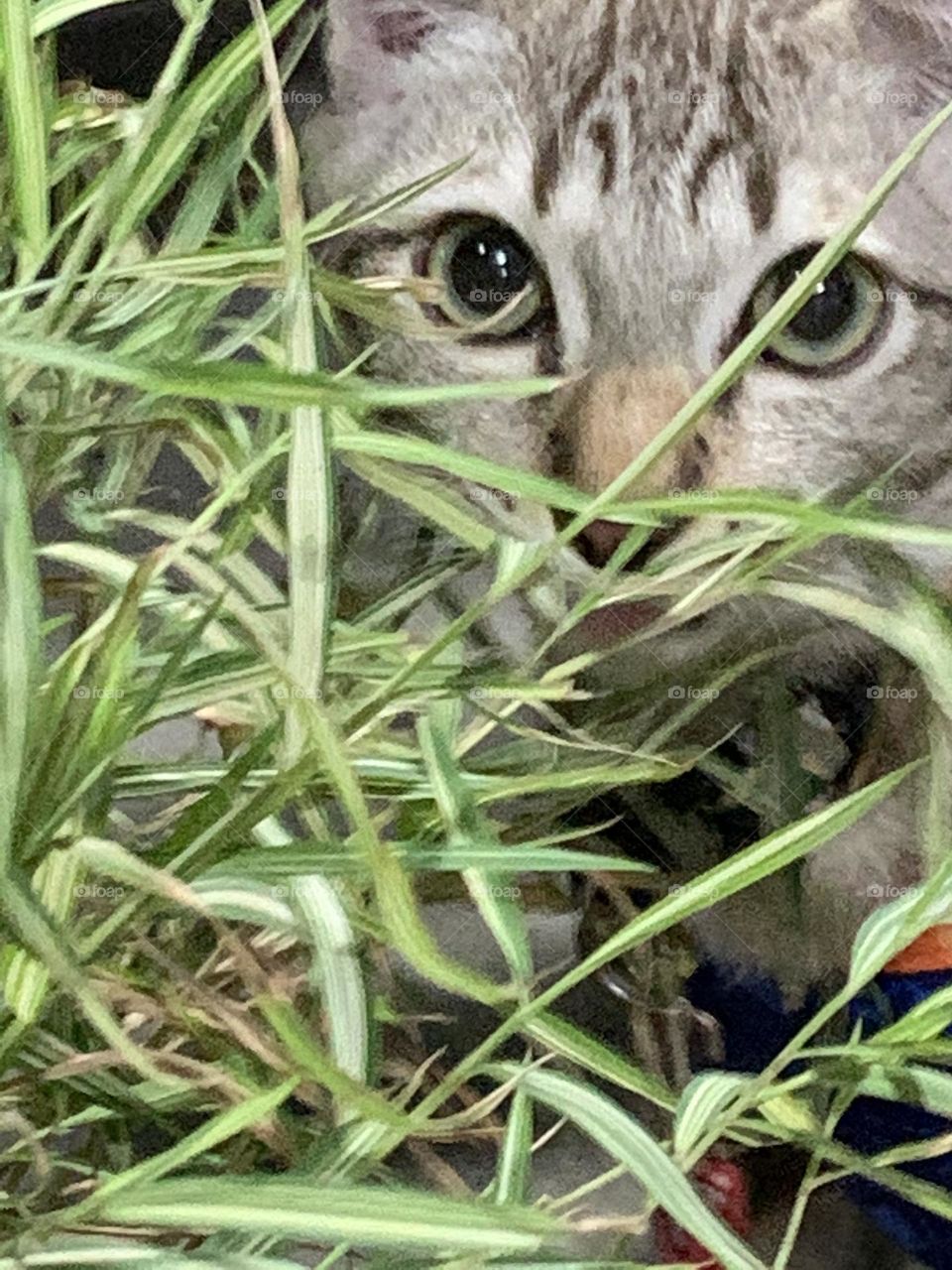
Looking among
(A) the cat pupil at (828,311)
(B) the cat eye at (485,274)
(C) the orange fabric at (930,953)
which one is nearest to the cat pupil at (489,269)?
(B) the cat eye at (485,274)

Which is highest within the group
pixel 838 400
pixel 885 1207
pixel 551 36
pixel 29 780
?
pixel 551 36

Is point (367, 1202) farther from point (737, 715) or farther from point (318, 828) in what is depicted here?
point (737, 715)

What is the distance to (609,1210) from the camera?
15.2 inches

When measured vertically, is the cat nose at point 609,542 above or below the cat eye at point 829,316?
below

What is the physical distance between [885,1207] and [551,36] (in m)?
0.51

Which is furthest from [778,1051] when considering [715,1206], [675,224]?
[675,224]

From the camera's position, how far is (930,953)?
16.9 inches

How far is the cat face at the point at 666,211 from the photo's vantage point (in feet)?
1.52

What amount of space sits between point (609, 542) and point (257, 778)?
201 mm

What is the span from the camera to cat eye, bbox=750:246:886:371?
479 mm

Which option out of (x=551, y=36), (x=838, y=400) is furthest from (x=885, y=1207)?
(x=551, y=36)

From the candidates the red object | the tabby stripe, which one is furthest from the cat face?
the red object

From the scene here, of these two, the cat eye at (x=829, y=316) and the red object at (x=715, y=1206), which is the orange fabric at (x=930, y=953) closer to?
the red object at (x=715, y=1206)

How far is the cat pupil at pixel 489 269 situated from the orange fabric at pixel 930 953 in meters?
0.30
